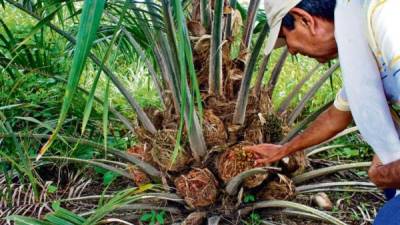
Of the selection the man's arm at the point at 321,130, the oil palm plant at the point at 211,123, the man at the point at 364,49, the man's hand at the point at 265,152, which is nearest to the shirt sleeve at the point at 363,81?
the man at the point at 364,49

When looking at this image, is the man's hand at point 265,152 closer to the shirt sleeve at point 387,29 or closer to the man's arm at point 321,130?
the man's arm at point 321,130

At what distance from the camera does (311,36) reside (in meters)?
1.25

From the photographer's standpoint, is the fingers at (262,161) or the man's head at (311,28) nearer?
the man's head at (311,28)

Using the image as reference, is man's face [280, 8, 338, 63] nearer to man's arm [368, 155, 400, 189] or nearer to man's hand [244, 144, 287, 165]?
man's arm [368, 155, 400, 189]

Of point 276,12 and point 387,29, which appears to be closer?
point 387,29

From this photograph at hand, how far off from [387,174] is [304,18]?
1.19ft

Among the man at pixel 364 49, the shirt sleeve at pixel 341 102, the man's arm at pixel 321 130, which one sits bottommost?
the man's arm at pixel 321 130

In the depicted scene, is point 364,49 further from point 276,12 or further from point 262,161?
point 262,161

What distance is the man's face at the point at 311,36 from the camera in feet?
4.05

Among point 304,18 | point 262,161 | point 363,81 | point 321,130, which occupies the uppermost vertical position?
point 304,18

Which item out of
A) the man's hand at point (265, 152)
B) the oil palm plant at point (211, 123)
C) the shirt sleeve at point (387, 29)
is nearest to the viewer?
the shirt sleeve at point (387, 29)

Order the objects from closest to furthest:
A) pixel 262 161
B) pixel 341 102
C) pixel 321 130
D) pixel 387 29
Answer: pixel 387 29 < pixel 341 102 < pixel 321 130 < pixel 262 161

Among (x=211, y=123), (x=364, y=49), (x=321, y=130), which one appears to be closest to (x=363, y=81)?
(x=364, y=49)

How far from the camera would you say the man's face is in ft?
4.05
